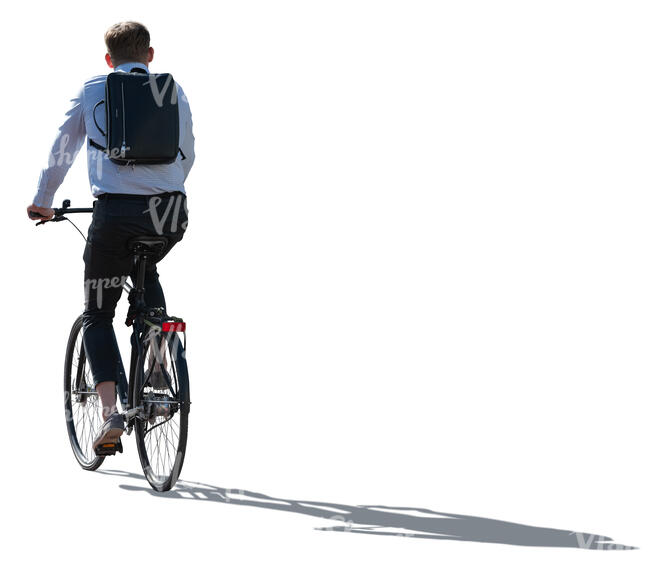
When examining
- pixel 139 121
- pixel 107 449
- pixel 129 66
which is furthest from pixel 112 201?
pixel 107 449

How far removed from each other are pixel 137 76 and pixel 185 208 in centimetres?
81

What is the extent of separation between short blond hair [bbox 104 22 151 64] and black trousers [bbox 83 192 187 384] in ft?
Result: 2.79

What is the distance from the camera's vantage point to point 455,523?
634 cm

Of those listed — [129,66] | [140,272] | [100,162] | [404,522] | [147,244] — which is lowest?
[404,522]

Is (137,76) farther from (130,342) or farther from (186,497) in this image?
(186,497)

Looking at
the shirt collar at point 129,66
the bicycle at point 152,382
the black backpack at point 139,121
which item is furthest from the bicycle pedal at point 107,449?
the shirt collar at point 129,66

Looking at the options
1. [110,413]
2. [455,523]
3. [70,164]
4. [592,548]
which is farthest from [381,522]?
[70,164]

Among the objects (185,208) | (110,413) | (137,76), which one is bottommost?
(110,413)

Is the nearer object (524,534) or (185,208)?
(524,534)

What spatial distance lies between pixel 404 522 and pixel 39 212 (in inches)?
114

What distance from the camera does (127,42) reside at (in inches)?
273

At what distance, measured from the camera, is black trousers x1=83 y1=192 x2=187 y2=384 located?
680cm

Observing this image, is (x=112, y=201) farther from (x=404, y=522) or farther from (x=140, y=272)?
(x=404, y=522)

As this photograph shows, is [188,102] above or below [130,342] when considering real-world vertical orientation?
above
